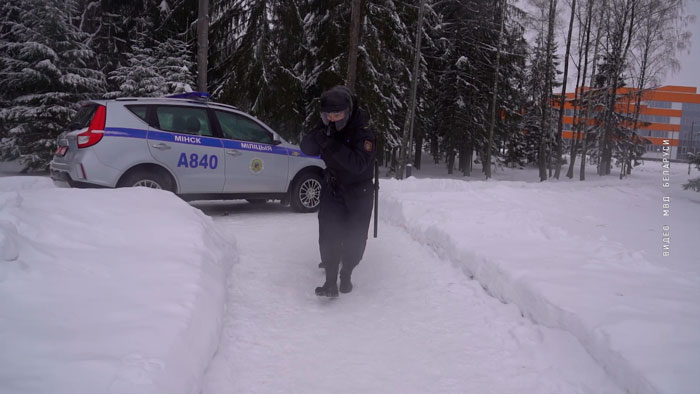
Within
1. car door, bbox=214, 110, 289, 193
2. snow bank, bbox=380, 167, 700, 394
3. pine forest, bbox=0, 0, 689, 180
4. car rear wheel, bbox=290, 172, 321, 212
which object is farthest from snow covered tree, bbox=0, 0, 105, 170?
snow bank, bbox=380, 167, 700, 394

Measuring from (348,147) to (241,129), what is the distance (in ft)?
13.0

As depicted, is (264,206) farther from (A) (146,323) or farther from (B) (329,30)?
(B) (329,30)

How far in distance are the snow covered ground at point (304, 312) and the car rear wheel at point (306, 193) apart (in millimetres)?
2357

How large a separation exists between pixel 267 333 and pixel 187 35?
18.1m

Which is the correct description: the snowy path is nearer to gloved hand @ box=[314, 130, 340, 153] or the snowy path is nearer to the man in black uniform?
the man in black uniform

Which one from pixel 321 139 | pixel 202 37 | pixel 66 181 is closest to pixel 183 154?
pixel 66 181

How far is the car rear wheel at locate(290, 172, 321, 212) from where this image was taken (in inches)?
312

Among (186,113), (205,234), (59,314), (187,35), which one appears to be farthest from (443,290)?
(187,35)

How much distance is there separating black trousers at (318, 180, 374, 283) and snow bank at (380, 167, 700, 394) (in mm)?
1384

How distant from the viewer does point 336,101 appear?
3838 mm

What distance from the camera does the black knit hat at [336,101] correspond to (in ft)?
12.6

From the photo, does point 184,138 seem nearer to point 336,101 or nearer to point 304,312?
point 336,101

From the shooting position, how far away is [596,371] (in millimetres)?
2676

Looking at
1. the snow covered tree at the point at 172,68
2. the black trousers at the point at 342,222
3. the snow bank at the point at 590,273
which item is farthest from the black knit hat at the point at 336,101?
the snow covered tree at the point at 172,68
